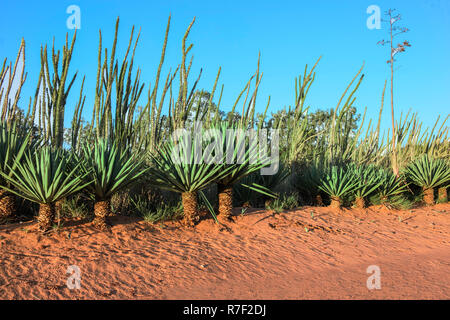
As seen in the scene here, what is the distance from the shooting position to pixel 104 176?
4.84 metres

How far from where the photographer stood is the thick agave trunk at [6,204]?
5137 millimetres

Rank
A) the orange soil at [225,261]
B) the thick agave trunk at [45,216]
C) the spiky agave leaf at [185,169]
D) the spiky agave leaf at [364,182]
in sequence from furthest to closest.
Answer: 1. the spiky agave leaf at [364,182]
2. the spiky agave leaf at [185,169]
3. the thick agave trunk at [45,216]
4. the orange soil at [225,261]

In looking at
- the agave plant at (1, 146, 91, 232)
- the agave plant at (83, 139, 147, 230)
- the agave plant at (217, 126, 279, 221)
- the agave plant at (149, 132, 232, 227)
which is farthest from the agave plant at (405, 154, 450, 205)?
the agave plant at (1, 146, 91, 232)

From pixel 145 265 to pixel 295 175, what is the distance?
525 cm

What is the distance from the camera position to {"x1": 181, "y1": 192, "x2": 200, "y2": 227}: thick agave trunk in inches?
219

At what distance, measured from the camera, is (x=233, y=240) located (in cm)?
529

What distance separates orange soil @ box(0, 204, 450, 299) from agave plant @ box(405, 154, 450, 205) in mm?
3628

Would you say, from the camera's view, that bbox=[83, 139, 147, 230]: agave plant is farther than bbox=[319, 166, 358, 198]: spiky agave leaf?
No

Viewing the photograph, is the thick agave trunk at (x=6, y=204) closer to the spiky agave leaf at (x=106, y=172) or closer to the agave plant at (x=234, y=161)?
the spiky agave leaf at (x=106, y=172)

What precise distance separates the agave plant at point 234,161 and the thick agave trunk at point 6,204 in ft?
10.1

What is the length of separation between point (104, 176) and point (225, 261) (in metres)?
1.98

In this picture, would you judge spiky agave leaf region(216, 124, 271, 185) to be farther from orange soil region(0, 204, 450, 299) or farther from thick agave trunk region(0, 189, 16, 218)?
thick agave trunk region(0, 189, 16, 218)

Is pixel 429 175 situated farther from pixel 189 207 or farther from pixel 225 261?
pixel 225 261

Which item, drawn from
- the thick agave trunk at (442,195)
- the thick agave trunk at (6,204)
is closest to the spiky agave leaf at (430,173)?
the thick agave trunk at (442,195)
